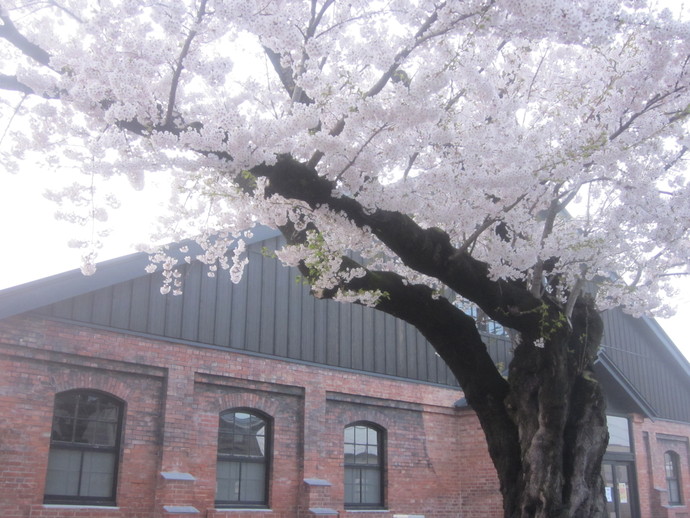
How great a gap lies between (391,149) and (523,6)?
6.42ft

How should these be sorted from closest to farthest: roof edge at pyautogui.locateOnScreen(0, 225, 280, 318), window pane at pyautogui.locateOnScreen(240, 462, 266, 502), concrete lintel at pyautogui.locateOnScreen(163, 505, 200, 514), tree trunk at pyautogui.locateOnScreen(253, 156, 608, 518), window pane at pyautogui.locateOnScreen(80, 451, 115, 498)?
tree trunk at pyautogui.locateOnScreen(253, 156, 608, 518)
roof edge at pyautogui.locateOnScreen(0, 225, 280, 318)
window pane at pyautogui.locateOnScreen(80, 451, 115, 498)
concrete lintel at pyautogui.locateOnScreen(163, 505, 200, 514)
window pane at pyautogui.locateOnScreen(240, 462, 266, 502)

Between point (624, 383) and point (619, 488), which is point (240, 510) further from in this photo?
point (619, 488)

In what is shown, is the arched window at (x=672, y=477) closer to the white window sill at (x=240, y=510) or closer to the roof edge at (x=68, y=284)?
the white window sill at (x=240, y=510)

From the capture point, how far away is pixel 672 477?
2342 cm

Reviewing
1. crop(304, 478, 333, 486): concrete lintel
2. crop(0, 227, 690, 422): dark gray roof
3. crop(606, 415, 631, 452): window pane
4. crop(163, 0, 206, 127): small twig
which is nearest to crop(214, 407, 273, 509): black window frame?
crop(304, 478, 333, 486): concrete lintel

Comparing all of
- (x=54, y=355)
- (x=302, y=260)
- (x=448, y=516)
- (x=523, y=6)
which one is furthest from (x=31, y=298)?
(x=448, y=516)

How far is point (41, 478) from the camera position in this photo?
38.5 ft

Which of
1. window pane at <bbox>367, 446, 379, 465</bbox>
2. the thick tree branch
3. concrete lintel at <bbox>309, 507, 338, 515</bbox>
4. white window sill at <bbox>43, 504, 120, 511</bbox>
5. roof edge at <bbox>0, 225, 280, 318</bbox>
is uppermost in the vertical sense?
roof edge at <bbox>0, 225, 280, 318</bbox>

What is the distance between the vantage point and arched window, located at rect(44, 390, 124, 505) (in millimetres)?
12195

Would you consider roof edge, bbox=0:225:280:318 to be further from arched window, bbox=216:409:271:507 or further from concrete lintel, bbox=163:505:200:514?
concrete lintel, bbox=163:505:200:514

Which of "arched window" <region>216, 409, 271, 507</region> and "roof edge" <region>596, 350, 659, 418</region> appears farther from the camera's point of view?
"roof edge" <region>596, 350, 659, 418</region>

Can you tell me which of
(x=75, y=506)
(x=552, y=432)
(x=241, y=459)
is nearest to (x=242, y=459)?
(x=241, y=459)

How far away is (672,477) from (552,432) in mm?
17407

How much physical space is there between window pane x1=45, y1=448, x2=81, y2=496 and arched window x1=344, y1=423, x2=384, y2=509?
5.89 metres
